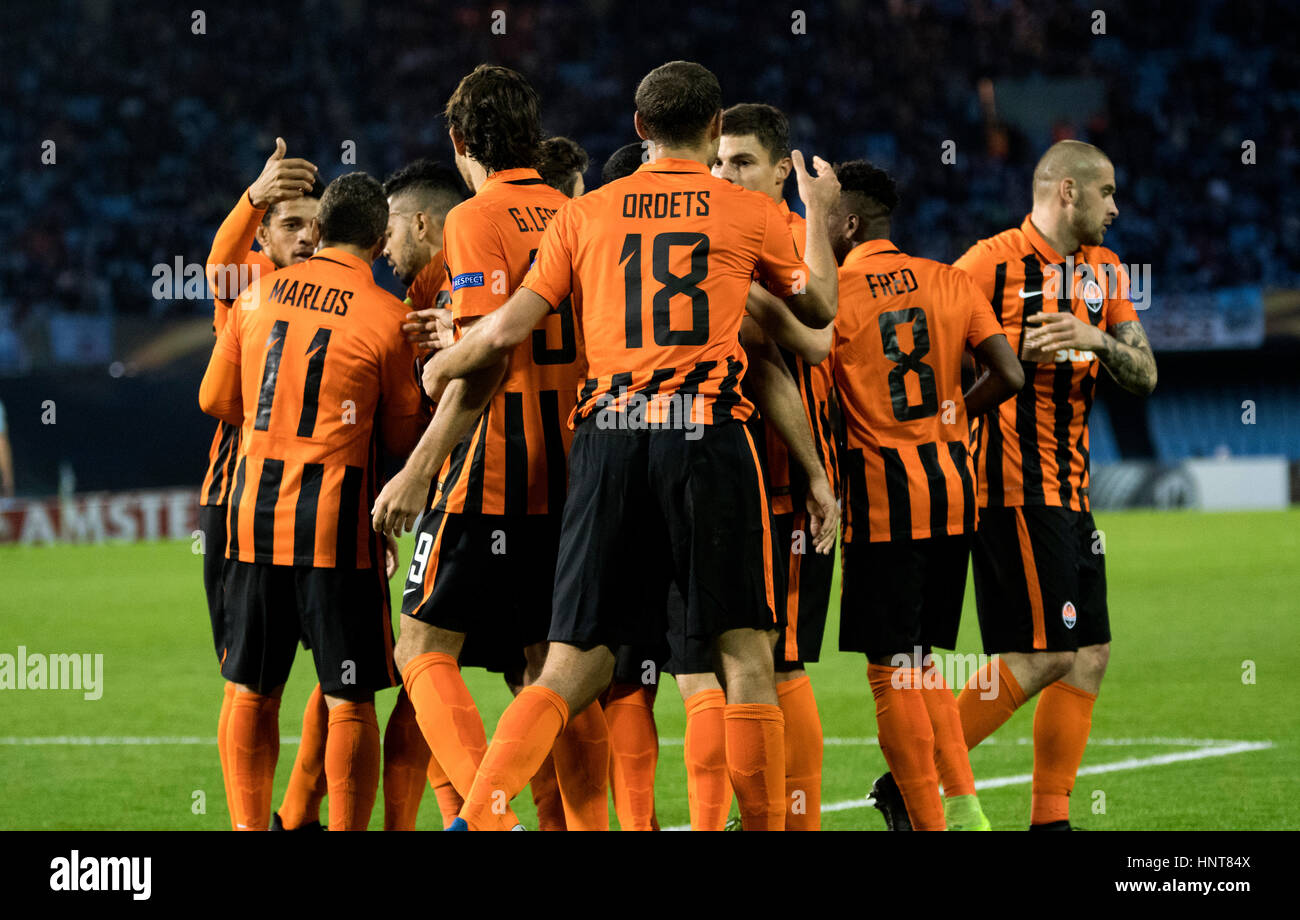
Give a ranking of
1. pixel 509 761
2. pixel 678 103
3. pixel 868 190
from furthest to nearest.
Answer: pixel 868 190, pixel 678 103, pixel 509 761

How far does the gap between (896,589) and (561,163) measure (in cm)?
194

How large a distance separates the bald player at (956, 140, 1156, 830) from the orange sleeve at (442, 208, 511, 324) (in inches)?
84.4

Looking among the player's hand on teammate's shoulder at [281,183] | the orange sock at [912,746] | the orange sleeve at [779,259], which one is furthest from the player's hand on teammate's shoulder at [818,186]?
the player's hand on teammate's shoulder at [281,183]

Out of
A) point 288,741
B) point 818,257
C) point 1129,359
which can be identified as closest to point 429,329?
point 818,257

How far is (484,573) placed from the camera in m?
4.65

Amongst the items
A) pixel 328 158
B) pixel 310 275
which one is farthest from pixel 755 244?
pixel 328 158

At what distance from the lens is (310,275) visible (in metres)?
5.02

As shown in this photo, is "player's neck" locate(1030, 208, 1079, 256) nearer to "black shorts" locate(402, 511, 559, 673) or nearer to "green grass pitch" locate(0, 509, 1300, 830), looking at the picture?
"green grass pitch" locate(0, 509, 1300, 830)

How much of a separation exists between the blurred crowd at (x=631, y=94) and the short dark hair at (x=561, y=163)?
20829 millimetres

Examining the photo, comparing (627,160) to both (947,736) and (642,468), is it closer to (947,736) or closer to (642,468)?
(642,468)

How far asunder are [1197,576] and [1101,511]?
9.70 m
